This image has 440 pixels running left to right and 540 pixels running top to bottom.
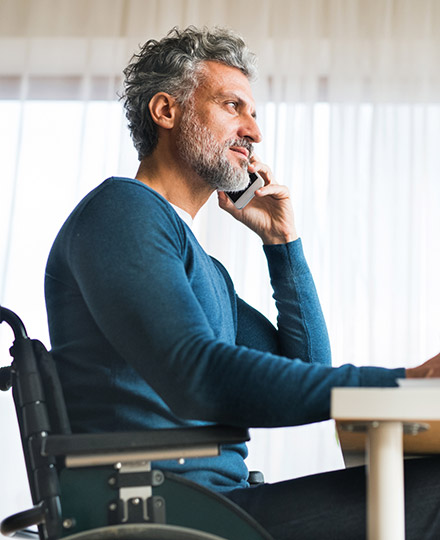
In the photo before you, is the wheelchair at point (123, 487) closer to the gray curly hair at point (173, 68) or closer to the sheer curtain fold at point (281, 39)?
the gray curly hair at point (173, 68)

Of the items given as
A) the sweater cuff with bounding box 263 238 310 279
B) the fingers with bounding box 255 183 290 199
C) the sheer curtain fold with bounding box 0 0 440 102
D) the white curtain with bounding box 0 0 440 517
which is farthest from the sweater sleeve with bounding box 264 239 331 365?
the sheer curtain fold with bounding box 0 0 440 102

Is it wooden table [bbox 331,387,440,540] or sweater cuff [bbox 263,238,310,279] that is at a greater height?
sweater cuff [bbox 263,238,310,279]

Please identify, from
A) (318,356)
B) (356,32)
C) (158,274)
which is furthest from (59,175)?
(158,274)

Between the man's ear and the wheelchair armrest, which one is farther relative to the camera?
the man's ear

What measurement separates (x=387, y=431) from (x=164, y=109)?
106 centimetres

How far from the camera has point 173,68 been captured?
69.3 inches

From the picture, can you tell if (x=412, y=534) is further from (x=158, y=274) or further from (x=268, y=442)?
(x=268, y=442)

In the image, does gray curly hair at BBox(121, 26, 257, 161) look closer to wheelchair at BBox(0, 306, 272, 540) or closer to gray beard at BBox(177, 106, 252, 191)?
gray beard at BBox(177, 106, 252, 191)

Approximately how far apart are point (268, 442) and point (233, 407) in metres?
2.00

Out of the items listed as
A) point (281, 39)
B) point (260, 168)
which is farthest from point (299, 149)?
point (260, 168)

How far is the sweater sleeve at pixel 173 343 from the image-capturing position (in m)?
0.98

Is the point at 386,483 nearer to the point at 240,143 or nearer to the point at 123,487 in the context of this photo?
the point at 123,487

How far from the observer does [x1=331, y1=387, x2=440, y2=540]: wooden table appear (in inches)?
32.0

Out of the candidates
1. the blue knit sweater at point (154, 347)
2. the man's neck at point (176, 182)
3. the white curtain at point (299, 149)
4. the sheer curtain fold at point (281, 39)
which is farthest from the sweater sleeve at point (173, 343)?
the sheer curtain fold at point (281, 39)
